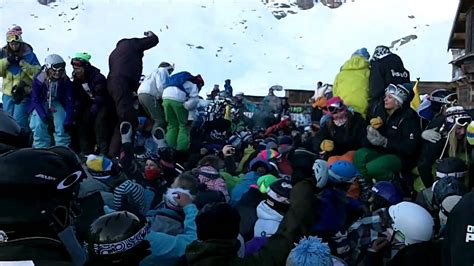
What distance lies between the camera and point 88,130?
7.39 m

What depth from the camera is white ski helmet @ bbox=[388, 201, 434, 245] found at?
347 cm

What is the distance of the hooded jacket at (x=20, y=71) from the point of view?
7.62 metres

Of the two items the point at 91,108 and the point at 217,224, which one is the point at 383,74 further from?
the point at 217,224

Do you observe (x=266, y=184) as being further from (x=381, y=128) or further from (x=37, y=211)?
(x=37, y=211)

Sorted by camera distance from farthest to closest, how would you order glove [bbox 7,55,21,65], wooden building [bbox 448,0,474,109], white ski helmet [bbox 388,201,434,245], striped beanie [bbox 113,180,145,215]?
wooden building [bbox 448,0,474,109]
glove [bbox 7,55,21,65]
striped beanie [bbox 113,180,145,215]
white ski helmet [bbox 388,201,434,245]

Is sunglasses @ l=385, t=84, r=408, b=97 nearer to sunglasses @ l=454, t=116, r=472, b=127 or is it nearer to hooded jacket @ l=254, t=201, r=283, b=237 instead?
sunglasses @ l=454, t=116, r=472, b=127

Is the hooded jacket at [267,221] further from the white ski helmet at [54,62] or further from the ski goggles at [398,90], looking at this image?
the white ski helmet at [54,62]

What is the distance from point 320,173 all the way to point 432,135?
1.59 meters

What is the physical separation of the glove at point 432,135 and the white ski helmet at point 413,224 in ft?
6.75

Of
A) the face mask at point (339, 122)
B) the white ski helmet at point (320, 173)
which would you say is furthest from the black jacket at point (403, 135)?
the white ski helmet at point (320, 173)

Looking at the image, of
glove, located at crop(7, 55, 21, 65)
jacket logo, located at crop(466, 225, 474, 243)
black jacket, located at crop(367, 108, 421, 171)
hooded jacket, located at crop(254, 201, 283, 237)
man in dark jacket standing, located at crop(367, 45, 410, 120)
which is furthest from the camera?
glove, located at crop(7, 55, 21, 65)

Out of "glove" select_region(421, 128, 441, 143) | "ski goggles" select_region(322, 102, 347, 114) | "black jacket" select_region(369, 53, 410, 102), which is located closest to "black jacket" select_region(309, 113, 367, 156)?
"ski goggles" select_region(322, 102, 347, 114)

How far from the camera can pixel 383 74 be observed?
6.67 meters

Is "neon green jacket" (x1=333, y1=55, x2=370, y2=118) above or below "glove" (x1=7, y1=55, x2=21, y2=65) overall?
above
